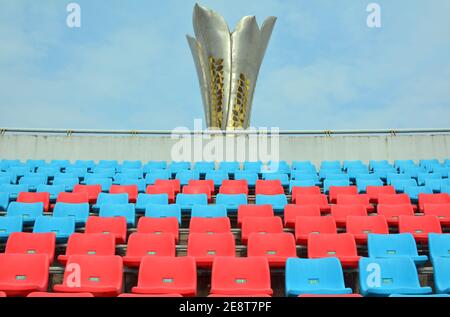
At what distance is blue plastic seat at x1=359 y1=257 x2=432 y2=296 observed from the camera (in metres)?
4.27

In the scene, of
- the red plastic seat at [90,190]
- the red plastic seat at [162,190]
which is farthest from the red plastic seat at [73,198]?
the red plastic seat at [162,190]

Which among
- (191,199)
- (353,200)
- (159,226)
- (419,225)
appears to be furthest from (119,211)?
(419,225)

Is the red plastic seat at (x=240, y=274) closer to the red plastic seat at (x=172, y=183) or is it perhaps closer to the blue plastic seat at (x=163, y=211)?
the blue plastic seat at (x=163, y=211)

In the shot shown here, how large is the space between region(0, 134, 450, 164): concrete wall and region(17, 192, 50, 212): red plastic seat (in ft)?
11.7

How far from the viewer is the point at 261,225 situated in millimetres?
5902

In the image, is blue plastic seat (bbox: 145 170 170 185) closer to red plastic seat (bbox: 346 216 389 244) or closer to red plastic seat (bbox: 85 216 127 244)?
red plastic seat (bbox: 85 216 127 244)

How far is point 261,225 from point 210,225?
0.68m

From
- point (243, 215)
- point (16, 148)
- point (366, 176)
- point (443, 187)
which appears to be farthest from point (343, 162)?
point (16, 148)

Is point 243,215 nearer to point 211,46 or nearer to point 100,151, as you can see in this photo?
point 100,151

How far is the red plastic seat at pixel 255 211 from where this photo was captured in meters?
6.52

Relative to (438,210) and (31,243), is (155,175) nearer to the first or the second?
(31,243)

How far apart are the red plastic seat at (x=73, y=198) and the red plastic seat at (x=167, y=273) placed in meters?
3.24

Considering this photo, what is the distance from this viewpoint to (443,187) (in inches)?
320

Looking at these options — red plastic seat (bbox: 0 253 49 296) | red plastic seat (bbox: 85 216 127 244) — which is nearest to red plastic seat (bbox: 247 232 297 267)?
red plastic seat (bbox: 85 216 127 244)
